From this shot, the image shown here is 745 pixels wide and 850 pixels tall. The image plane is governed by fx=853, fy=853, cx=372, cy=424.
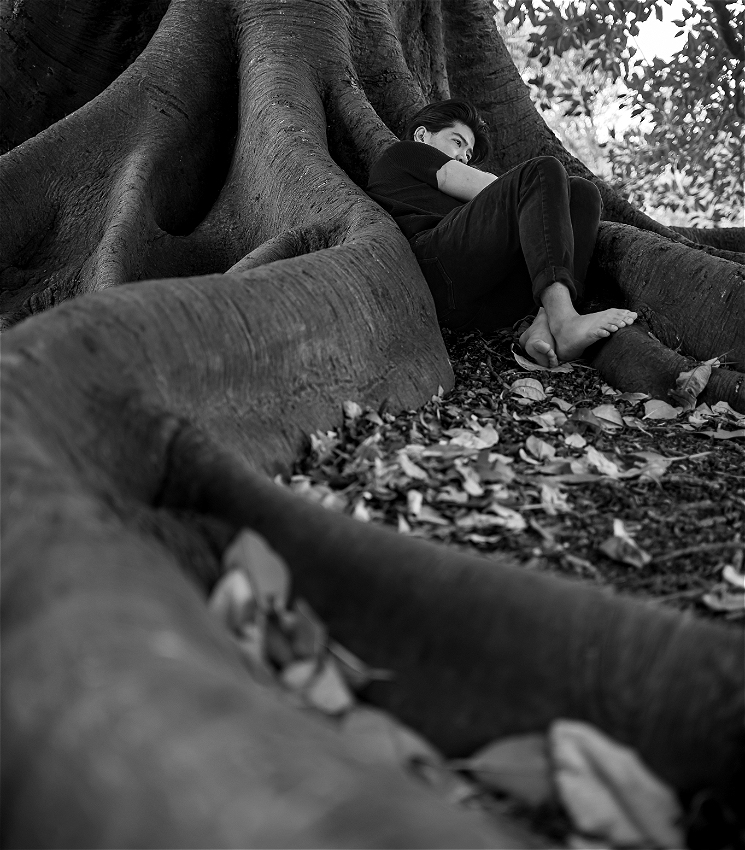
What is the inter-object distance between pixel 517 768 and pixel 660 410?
1.98 metres

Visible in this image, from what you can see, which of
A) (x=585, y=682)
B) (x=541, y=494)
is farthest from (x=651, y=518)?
(x=585, y=682)

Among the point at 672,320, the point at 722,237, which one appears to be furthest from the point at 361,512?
the point at 722,237

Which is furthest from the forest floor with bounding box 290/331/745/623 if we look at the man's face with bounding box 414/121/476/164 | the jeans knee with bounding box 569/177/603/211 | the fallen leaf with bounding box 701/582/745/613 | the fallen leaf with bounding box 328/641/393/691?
the man's face with bounding box 414/121/476/164

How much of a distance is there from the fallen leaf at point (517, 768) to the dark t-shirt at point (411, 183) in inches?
108

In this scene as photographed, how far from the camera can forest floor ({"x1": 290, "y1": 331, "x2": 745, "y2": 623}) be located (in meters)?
1.69

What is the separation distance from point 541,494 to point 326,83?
2.96 m

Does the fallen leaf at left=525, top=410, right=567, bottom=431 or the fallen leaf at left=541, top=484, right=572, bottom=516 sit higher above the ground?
the fallen leaf at left=541, top=484, right=572, bottom=516

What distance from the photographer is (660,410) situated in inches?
110

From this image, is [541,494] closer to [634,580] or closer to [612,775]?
[634,580]

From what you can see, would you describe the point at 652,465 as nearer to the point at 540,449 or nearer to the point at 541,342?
the point at 540,449

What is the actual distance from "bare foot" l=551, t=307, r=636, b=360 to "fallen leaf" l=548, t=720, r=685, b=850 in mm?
2250

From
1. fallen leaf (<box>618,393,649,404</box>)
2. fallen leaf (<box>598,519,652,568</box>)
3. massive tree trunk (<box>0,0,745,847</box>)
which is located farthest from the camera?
fallen leaf (<box>618,393,649,404</box>)

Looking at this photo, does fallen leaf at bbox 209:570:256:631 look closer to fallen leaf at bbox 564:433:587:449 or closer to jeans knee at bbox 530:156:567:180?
fallen leaf at bbox 564:433:587:449

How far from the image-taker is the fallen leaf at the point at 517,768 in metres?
0.99
